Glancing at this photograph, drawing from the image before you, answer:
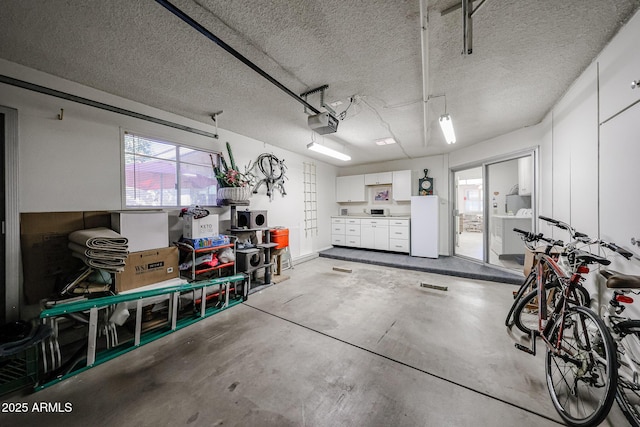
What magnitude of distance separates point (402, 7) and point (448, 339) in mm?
3074

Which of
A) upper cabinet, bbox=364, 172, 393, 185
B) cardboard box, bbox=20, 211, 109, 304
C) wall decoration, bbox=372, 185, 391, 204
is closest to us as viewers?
cardboard box, bbox=20, 211, 109, 304

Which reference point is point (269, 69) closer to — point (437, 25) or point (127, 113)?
point (437, 25)

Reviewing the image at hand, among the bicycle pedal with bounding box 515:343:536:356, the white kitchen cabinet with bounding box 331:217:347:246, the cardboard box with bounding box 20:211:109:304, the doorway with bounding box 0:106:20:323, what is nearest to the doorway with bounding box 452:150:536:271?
the bicycle pedal with bounding box 515:343:536:356

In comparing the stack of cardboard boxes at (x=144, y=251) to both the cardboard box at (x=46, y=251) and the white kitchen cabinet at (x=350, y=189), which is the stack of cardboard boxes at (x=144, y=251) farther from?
the white kitchen cabinet at (x=350, y=189)

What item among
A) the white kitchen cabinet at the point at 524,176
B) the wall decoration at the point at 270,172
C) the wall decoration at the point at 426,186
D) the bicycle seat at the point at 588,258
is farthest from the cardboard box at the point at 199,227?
the white kitchen cabinet at the point at 524,176

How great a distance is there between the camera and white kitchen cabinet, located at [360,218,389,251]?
6.21m

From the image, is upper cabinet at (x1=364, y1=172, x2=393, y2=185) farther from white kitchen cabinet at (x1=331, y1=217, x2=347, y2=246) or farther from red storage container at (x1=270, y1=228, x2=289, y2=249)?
red storage container at (x1=270, y1=228, x2=289, y2=249)

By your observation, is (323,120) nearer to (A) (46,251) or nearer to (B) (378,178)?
(A) (46,251)

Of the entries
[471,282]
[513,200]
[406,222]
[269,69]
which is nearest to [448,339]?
[471,282]

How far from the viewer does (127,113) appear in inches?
110

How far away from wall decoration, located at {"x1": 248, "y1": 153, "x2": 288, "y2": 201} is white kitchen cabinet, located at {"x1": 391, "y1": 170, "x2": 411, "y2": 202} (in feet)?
10.7

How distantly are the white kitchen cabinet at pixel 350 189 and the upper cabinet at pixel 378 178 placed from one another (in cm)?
20

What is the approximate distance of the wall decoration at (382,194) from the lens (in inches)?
A: 267

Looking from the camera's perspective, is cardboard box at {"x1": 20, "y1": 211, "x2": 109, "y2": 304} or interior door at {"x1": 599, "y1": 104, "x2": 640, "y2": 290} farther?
cardboard box at {"x1": 20, "y1": 211, "x2": 109, "y2": 304}
